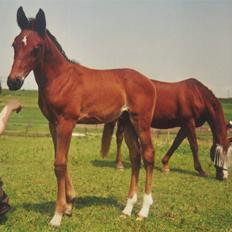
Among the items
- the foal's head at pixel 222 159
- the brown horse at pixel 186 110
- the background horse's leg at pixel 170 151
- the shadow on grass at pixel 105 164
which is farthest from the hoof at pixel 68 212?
the shadow on grass at pixel 105 164

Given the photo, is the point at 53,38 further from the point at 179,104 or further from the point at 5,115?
the point at 179,104

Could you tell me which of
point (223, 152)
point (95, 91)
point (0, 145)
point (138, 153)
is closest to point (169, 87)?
point (223, 152)

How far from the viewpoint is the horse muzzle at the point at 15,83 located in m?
6.11

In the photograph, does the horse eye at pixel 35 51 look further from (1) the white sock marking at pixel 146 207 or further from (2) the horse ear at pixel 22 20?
(1) the white sock marking at pixel 146 207

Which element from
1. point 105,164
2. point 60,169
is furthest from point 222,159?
point 60,169

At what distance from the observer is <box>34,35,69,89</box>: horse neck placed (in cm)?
682

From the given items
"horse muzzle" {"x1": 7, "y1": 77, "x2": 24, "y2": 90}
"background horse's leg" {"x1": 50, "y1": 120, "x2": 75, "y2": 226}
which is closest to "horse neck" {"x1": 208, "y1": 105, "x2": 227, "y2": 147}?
"background horse's leg" {"x1": 50, "y1": 120, "x2": 75, "y2": 226}

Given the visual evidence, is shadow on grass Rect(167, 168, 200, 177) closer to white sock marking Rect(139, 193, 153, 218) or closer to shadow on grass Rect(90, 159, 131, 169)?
shadow on grass Rect(90, 159, 131, 169)

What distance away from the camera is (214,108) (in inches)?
505

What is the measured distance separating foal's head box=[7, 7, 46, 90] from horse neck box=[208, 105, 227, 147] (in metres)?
6.88

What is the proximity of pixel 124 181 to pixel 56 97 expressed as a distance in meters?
5.03

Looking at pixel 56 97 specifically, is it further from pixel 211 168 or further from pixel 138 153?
pixel 211 168

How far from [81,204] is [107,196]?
1045 mm

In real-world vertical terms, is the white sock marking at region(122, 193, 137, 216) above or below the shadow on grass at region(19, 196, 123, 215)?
above
